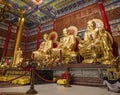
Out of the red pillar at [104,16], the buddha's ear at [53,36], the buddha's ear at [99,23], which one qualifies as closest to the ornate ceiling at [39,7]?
the red pillar at [104,16]

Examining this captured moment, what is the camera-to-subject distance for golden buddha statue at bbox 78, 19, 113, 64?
421 cm

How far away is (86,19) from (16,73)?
399 centimetres

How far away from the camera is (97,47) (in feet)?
14.3

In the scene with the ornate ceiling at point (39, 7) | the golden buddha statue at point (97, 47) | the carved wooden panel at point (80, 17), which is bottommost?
the golden buddha statue at point (97, 47)

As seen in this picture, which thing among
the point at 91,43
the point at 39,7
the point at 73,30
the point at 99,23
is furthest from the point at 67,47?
the point at 39,7

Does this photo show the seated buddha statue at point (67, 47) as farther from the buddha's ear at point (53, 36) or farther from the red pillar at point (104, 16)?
the red pillar at point (104, 16)

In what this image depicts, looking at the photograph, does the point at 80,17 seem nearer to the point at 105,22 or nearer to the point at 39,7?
the point at 105,22

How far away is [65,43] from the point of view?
5.65 m

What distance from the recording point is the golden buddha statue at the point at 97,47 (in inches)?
166

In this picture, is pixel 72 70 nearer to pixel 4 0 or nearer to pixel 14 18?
pixel 4 0

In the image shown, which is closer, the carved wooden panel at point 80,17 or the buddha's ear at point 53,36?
the carved wooden panel at point 80,17

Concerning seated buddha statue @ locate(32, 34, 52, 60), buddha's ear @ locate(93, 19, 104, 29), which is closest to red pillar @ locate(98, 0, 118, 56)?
buddha's ear @ locate(93, 19, 104, 29)

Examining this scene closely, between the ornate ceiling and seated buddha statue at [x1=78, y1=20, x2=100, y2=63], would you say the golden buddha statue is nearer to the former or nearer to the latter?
seated buddha statue at [x1=78, y1=20, x2=100, y2=63]

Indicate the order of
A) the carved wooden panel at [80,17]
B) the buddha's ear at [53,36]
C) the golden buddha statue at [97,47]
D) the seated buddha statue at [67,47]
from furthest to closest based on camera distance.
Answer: the buddha's ear at [53,36]
the carved wooden panel at [80,17]
the seated buddha statue at [67,47]
the golden buddha statue at [97,47]
